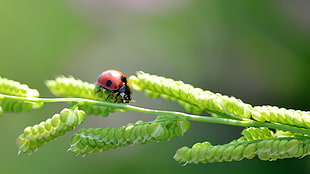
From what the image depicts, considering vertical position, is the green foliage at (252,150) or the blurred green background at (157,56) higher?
the blurred green background at (157,56)

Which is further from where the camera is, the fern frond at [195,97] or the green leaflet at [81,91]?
the green leaflet at [81,91]

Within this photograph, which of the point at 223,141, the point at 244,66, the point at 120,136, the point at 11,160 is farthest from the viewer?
the point at 244,66

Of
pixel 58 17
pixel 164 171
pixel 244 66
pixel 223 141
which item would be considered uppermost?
pixel 58 17

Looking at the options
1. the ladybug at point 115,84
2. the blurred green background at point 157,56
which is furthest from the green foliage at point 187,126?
the blurred green background at point 157,56

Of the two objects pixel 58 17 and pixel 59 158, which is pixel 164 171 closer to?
pixel 59 158

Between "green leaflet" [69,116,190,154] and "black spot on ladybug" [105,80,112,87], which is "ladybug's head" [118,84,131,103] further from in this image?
"green leaflet" [69,116,190,154]

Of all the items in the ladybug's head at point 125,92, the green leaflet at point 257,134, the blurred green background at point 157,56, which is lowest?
the green leaflet at point 257,134

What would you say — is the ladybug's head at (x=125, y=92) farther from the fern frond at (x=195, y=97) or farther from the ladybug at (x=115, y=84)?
the fern frond at (x=195, y=97)

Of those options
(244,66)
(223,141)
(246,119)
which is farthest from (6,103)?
(244,66)
